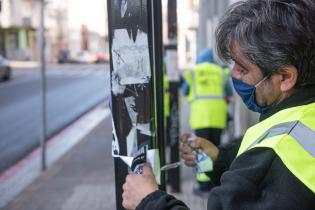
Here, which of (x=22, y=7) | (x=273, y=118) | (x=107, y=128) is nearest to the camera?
(x=273, y=118)

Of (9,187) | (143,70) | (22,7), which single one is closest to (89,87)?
(9,187)

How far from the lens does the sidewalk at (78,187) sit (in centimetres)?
559

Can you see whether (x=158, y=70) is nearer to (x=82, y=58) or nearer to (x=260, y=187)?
(x=260, y=187)

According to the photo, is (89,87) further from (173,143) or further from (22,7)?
(22,7)

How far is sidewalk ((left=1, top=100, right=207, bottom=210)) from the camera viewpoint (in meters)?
5.59

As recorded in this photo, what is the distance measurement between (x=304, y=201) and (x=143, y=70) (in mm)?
882

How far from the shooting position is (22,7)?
51.2 m

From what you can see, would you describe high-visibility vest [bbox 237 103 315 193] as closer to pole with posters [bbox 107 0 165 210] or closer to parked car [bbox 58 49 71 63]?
pole with posters [bbox 107 0 165 210]

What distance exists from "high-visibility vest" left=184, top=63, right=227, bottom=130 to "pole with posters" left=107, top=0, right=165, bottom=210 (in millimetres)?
4118

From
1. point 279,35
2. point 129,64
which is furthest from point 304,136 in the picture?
point 129,64

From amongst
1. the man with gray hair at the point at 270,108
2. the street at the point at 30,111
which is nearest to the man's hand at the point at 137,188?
the man with gray hair at the point at 270,108

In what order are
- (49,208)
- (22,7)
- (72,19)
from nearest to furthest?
(49,208) < (22,7) < (72,19)

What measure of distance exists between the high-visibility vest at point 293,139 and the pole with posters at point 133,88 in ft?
1.89

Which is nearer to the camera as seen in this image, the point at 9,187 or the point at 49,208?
the point at 49,208
